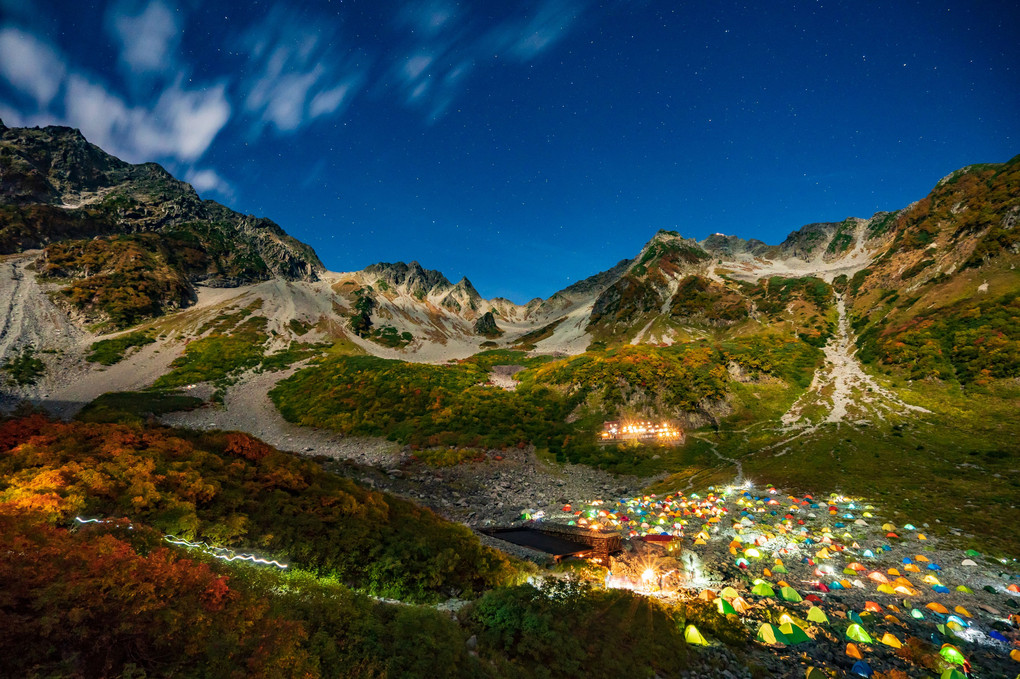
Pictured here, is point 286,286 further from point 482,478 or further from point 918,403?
point 918,403

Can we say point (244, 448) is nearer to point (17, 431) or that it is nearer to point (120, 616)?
point (17, 431)

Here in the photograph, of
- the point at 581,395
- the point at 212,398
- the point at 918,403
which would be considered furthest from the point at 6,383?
the point at 918,403

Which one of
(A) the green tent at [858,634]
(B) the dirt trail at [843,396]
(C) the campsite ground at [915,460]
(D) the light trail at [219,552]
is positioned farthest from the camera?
(B) the dirt trail at [843,396]

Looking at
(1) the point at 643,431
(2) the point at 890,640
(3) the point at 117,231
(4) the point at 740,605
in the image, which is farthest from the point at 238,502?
(3) the point at 117,231

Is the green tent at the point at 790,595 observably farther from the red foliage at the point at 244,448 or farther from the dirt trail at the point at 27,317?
the dirt trail at the point at 27,317

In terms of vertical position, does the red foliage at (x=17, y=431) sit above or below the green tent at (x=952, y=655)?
above

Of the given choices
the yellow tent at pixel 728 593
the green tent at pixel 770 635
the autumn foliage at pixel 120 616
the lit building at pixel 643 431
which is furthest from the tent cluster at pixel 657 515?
the autumn foliage at pixel 120 616
